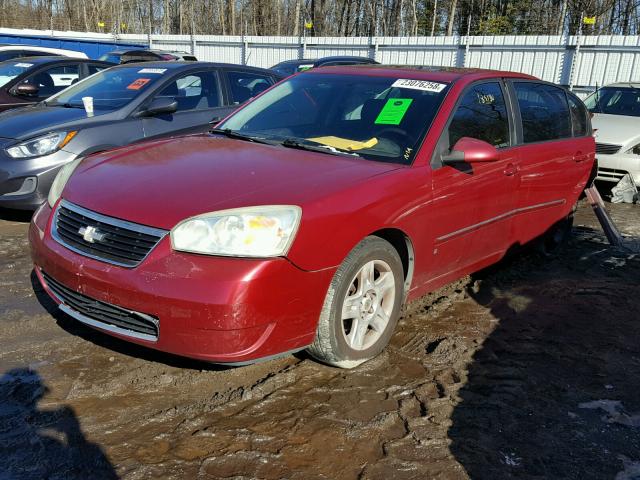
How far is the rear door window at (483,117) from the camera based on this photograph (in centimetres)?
383

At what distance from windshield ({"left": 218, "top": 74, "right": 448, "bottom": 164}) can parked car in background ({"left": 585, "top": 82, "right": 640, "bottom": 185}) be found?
17.2 feet

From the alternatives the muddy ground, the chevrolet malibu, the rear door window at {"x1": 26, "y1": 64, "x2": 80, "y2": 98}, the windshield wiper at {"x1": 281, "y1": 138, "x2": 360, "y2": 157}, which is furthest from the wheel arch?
the rear door window at {"x1": 26, "y1": 64, "x2": 80, "y2": 98}

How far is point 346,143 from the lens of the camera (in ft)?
12.0

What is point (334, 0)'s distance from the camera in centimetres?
4519

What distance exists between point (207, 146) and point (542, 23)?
116 feet

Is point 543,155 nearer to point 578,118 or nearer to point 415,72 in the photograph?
point 578,118

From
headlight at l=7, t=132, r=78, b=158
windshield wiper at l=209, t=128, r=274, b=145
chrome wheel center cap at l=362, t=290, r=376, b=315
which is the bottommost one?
chrome wheel center cap at l=362, t=290, r=376, b=315

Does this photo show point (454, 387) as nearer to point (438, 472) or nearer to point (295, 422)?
point (438, 472)

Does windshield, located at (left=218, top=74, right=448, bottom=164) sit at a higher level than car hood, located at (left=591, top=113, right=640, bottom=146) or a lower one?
higher

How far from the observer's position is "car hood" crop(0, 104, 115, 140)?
5.48 meters

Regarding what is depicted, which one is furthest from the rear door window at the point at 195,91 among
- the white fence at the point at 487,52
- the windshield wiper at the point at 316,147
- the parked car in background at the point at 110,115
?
the white fence at the point at 487,52

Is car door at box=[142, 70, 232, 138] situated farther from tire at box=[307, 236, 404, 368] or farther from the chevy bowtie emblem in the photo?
tire at box=[307, 236, 404, 368]

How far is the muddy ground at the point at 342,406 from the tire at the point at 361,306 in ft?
0.43

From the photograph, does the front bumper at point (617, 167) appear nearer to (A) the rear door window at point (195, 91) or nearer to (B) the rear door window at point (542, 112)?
(B) the rear door window at point (542, 112)
